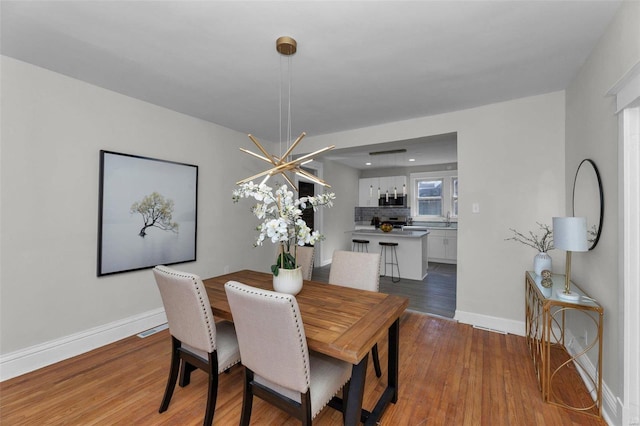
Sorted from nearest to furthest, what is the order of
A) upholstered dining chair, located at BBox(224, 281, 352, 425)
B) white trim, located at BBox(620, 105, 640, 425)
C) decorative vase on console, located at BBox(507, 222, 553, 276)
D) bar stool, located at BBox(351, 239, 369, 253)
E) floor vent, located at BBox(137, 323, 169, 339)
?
upholstered dining chair, located at BBox(224, 281, 352, 425)
white trim, located at BBox(620, 105, 640, 425)
decorative vase on console, located at BBox(507, 222, 553, 276)
floor vent, located at BBox(137, 323, 169, 339)
bar stool, located at BBox(351, 239, 369, 253)

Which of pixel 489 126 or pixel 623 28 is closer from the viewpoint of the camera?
Answer: pixel 623 28

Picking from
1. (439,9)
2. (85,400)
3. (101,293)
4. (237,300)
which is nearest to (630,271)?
(439,9)

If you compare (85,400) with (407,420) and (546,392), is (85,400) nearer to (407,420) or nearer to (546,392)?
(407,420)

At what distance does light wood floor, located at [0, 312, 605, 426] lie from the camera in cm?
174

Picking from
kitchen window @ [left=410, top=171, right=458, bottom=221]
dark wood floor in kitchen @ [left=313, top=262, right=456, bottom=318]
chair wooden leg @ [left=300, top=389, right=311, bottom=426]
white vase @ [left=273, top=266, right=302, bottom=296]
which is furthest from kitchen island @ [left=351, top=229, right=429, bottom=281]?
chair wooden leg @ [left=300, top=389, right=311, bottom=426]

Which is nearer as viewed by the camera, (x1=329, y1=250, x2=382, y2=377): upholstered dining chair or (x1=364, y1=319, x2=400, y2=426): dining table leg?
(x1=364, y1=319, x2=400, y2=426): dining table leg

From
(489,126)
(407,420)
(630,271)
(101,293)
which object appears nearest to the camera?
(630,271)

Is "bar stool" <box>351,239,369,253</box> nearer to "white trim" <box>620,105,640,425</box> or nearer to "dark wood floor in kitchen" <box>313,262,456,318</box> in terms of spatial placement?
"dark wood floor in kitchen" <box>313,262,456,318</box>

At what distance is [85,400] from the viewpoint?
191 cm

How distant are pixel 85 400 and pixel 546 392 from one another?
125 inches

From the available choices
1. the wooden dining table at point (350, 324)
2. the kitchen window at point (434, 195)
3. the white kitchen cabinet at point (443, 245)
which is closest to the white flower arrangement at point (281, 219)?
the wooden dining table at point (350, 324)

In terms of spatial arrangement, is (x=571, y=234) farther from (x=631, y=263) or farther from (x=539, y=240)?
(x=539, y=240)

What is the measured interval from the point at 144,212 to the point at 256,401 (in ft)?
7.36

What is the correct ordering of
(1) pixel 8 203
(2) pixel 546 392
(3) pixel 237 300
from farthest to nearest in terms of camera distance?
(1) pixel 8 203
(2) pixel 546 392
(3) pixel 237 300
